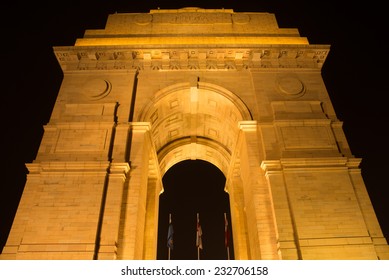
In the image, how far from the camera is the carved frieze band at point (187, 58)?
19047 mm

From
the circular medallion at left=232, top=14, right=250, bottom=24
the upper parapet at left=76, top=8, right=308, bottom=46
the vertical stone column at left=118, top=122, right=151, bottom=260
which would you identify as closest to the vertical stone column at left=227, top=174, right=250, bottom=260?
the vertical stone column at left=118, top=122, right=151, bottom=260

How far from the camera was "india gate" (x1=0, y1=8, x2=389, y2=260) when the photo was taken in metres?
13.0

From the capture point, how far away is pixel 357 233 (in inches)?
504

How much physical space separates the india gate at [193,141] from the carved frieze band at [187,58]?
0.21ft

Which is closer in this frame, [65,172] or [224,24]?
[65,172]

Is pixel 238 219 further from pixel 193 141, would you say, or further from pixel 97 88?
pixel 97 88

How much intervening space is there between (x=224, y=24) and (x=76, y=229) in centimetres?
1653

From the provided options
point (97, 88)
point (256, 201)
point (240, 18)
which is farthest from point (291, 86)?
point (97, 88)

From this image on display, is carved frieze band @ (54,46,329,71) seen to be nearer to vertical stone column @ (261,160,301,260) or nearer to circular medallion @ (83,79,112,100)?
circular medallion @ (83,79,112,100)

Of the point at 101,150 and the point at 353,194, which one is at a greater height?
the point at 101,150

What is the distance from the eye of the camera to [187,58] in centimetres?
A: 1927

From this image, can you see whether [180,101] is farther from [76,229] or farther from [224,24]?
[76,229]

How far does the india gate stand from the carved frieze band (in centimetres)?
6
